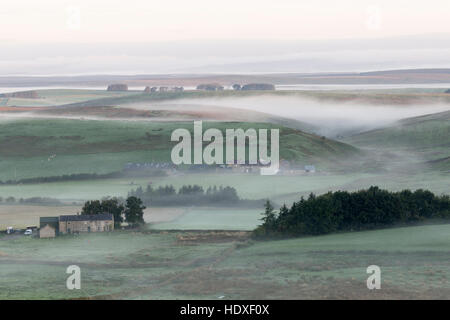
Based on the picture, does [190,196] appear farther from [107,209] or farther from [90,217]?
[90,217]

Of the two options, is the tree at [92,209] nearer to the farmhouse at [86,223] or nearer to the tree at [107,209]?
the tree at [107,209]


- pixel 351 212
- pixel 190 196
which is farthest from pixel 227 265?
pixel 190 196

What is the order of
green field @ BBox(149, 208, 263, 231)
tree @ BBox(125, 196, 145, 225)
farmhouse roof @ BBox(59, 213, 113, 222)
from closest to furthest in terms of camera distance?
farmhouse roof @ BBox(59, 213, 113, 222) < green field @ BBox(149, 208, 263, 231) < tree @ BBox(125, 196, 145, 225)

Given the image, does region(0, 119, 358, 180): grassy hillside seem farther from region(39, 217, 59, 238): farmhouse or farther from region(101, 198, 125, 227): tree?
region(39, 217, 59, 238): farmhouse

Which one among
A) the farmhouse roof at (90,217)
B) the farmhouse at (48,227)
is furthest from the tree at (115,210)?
the farmhouse at (48,227)

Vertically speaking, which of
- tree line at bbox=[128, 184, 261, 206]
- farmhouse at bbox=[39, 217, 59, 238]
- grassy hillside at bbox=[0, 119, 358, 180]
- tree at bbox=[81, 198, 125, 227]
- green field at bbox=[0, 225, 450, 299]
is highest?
grassy hillside at bbox=[0, 119, 358, 180]

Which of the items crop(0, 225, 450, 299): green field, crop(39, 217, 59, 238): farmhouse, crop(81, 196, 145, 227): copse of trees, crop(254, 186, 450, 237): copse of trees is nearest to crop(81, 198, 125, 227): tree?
crop(81, 196, 145, 227): copse of trees
